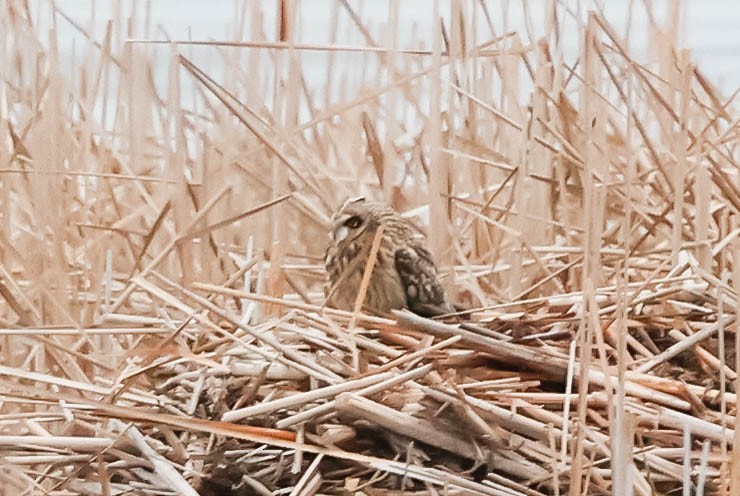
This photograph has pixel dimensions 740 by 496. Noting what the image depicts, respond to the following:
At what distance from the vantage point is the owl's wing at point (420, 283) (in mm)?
1980

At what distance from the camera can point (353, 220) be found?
6.60 ft

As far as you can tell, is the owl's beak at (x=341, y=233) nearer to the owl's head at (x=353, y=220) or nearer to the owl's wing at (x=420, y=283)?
the owl's head at (x=353, y=220)

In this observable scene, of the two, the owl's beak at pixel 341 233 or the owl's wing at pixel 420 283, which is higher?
the owl's beak at pixel 341 233

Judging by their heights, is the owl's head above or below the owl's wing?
above

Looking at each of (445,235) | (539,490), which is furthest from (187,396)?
(445,235)

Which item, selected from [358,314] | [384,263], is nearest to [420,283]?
[384,263]

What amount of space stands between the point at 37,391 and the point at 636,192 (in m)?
1.20

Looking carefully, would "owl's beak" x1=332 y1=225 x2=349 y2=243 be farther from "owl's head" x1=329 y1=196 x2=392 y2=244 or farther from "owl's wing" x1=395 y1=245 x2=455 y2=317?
"owl's wing" x1=395 y1=245 x2=455 y2=317

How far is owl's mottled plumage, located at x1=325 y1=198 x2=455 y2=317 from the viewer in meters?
1.99

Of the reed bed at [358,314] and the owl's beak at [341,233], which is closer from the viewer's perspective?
the reed bed at [358,314]

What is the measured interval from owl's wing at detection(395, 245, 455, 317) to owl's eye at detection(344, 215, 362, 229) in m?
0.09

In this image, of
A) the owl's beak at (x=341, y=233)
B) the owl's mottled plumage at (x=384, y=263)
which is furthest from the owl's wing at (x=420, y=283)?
the owl's beak at (x=341, y=233)

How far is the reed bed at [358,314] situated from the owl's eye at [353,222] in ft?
0.27

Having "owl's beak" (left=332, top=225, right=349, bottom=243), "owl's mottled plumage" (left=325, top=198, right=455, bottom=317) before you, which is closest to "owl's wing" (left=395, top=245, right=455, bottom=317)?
"owl's mottled plumage" (left=325, top=198, right=455, bottom=317)
